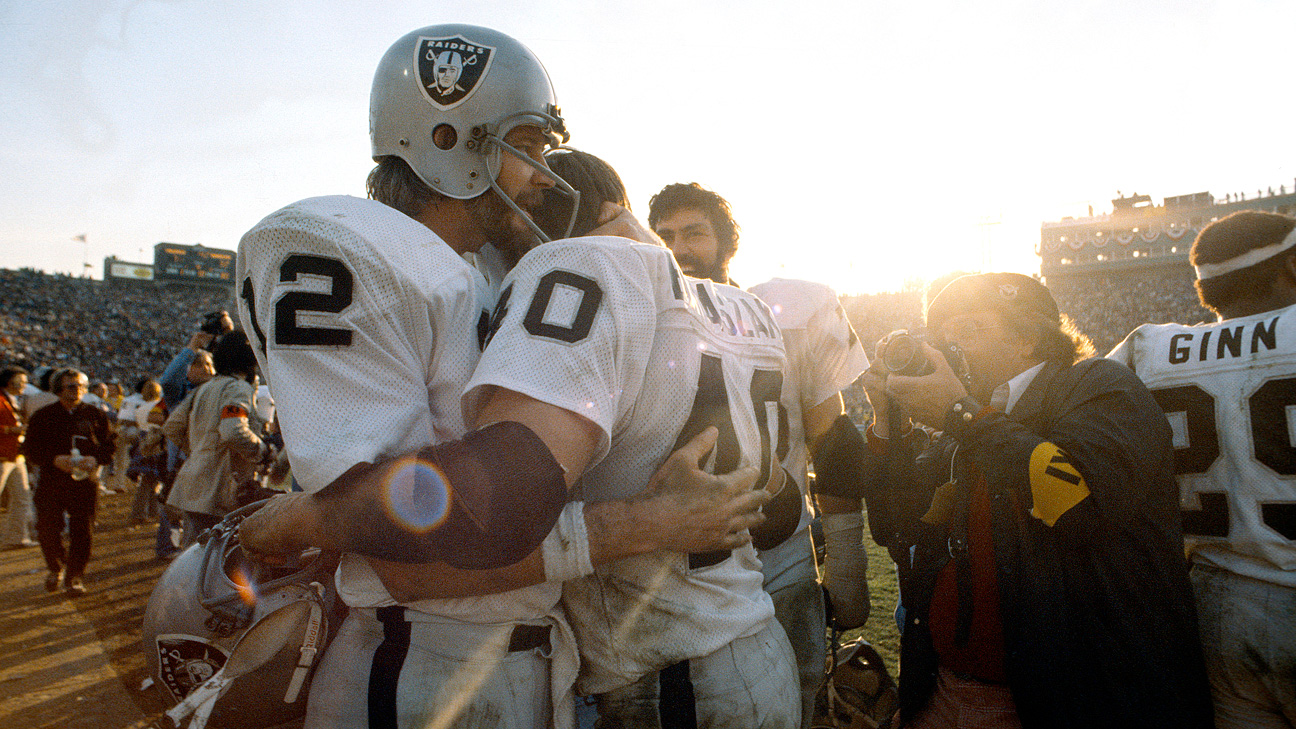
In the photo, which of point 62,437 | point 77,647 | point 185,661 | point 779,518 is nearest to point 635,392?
point 779,518

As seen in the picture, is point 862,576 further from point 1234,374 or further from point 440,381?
point 440,381

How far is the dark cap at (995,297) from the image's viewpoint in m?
2.67

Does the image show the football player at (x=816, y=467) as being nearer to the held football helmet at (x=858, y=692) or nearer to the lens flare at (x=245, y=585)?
the held football helmet at (x=858, y=692)

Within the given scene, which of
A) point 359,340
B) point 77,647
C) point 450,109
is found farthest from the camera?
point 77,647

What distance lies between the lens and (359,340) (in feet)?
4.11

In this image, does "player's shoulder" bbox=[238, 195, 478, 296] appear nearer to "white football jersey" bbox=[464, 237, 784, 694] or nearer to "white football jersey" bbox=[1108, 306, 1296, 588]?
"white football jersey" bbox=[464, 237, 784, 694]

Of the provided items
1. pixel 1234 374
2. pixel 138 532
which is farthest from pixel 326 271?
pixel 138 532

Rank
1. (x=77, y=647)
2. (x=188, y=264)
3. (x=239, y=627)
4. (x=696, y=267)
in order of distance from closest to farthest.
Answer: (x=239, y=627)
(x=696, y=267)
(x=77, y=647)
(x=188, y=264)

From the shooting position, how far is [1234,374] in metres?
2.46

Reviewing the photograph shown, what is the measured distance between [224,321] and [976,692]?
7.21m

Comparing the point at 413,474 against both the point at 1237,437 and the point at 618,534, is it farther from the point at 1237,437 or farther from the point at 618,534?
the point at 1237,437

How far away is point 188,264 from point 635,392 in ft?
211

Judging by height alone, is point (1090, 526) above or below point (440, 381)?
below

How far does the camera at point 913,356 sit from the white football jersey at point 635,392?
4.09 ft
